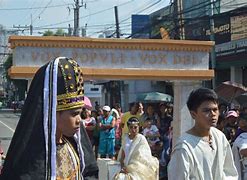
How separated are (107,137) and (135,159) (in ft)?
14.4

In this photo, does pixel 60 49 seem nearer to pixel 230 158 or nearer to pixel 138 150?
pixel 138 150

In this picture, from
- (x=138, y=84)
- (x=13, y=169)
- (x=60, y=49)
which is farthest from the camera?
(x=138, y=84)

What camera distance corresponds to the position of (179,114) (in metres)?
13.5

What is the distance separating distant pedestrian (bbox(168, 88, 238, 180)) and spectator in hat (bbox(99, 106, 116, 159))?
8.67m

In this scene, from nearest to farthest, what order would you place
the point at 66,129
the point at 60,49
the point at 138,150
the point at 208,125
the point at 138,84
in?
the point at 66,129 < the point at 208,125 < the point at 138,150 < the point at 60,49 < the point at 138,84

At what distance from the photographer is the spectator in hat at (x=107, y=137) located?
43.9 ft

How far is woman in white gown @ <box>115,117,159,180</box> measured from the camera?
8.53 m

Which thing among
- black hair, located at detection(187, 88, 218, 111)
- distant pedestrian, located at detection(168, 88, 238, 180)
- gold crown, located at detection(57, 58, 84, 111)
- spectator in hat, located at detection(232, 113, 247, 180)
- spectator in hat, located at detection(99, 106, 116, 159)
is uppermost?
gold crown, located at detection(57, 58, 84, 111)

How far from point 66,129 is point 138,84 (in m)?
39.5

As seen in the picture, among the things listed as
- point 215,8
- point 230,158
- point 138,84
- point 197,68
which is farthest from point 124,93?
point 230,158

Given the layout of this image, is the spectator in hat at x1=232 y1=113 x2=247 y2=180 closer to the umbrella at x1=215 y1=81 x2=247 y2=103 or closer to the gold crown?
the gold crown

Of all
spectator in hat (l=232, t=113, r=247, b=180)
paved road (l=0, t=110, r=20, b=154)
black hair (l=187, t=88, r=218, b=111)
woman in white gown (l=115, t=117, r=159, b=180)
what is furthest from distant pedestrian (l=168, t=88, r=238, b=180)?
paved road (l=0, t=110, r=20, b=154)

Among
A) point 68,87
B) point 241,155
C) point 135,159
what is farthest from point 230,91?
point 68,87

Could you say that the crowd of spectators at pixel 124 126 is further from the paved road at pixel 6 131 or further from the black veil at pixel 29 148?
the black veil at pixel 29 148
